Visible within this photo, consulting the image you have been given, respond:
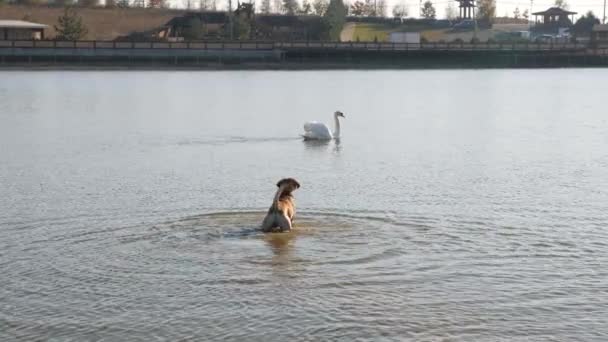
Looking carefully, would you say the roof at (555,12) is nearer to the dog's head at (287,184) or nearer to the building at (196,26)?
the building at (196,26)

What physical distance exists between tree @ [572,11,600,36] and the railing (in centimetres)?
3664

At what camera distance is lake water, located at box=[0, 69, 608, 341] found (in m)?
10.9

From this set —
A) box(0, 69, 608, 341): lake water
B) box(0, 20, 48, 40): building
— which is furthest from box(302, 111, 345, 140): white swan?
box(0, 20, 48, 40): building

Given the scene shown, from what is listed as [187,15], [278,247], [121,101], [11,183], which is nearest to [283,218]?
[278,247]

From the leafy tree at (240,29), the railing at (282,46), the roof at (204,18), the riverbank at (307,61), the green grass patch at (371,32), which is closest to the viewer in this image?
the riverbank at (307,61)

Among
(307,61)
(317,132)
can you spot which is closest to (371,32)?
Result: (307,61)

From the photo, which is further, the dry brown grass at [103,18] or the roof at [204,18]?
the roof at [204,18]

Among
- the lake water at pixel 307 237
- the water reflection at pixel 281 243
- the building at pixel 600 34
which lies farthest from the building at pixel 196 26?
the water reflection at pixel 281 243

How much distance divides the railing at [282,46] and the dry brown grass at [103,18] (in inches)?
985

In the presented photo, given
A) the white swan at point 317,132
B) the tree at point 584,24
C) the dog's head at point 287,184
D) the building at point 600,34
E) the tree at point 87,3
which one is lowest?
the white swan at point 317,132

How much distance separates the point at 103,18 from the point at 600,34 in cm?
6544

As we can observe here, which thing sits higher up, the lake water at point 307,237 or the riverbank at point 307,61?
the riverbank at point 307,61

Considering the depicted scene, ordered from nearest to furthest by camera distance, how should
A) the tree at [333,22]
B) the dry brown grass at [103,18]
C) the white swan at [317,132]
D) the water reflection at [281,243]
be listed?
the water reflection at [281,243] → the white swan at [317,132] → the dry brown grass at [103,18] → the tree at [333,22]

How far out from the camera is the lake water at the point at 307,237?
1092cm
